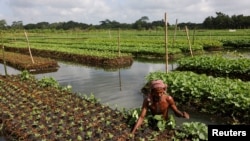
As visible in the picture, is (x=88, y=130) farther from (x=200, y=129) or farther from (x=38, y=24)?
(x=38, y=24)

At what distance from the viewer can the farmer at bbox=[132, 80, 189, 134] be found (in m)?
6.43

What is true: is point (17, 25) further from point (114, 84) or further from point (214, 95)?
point (214, 95)

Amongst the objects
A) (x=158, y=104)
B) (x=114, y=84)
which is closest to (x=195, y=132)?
(x=158, y=104)

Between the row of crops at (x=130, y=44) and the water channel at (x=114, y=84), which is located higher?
the row of crops at (x=130, y=44)

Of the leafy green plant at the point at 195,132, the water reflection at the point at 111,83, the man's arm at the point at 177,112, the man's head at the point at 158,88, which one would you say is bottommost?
the water reflection at the point at 111,83

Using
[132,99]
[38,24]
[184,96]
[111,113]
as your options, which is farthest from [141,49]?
[38,24]

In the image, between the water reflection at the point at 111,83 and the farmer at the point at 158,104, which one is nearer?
the farmer at the point at 158,104

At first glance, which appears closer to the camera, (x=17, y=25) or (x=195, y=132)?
(x=195, y=132)

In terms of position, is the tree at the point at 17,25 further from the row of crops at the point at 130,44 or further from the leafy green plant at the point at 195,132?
the leafy green plant at the point at 195,132

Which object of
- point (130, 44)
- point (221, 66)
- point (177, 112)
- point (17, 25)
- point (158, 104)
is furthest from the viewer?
point (17, 25)

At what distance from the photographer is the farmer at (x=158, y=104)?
6434 mm

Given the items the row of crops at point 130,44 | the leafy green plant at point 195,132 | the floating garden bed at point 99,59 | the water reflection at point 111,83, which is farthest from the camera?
the row of crops at point 130,44

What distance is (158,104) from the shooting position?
266 inches

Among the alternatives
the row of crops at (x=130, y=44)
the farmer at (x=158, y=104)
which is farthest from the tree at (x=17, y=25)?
the farmer at (x=158, y=104)
